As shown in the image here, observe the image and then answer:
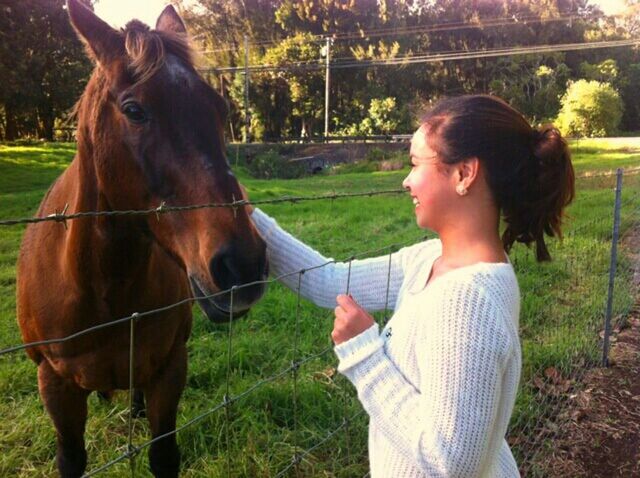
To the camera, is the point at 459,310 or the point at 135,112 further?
the point at 135,112

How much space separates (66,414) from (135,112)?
144 centimetres

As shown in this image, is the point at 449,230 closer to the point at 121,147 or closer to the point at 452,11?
the point at 121,147

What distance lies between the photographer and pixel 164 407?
2338 mm

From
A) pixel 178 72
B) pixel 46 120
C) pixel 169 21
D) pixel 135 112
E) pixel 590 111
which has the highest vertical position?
pixel 590 111

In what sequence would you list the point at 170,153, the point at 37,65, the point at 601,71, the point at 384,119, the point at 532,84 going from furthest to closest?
the point at 532,84
the point at 601,71
the point at 384,119
the point at 37,65
the point at 170,153

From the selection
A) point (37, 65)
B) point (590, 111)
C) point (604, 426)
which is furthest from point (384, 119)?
point (604, 426)

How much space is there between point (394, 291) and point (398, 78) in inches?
1492

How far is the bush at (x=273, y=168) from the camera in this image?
88.4ft

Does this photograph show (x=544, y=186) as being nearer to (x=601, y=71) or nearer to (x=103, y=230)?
(x=103, y=230)

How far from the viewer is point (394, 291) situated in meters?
1.73

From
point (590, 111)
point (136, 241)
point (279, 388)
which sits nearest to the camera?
point (136, 241)

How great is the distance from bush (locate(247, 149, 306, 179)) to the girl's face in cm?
2563

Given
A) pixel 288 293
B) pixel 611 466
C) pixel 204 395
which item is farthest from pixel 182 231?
pixel 288 293

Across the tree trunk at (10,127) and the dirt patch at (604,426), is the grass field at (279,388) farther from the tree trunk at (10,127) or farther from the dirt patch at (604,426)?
the tree trunk at (10,127)
